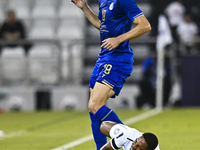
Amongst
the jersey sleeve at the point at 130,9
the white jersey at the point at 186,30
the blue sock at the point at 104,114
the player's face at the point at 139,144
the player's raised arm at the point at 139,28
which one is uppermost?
the jersey sleeve at the point at 130,9

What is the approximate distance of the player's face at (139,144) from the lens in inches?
151

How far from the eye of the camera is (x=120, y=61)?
4.43m

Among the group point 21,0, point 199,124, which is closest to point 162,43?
point 199,124

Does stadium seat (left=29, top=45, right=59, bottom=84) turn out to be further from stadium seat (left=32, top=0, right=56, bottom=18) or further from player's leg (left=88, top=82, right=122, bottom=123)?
player's leg (left=88, top=82, right=122, bottom=123)

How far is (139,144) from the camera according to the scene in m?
3.86

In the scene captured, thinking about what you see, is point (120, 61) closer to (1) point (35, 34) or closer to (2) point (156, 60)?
(2) point (156, 60)

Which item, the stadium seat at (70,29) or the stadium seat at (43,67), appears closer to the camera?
the stadium seat at (43,67)

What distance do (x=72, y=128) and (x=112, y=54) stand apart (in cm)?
383

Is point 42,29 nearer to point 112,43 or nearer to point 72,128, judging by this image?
point 72,128

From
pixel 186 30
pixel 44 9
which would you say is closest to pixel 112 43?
pixel 186 30

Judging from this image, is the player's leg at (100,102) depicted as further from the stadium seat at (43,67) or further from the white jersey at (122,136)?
the stadium seat at (43,67)

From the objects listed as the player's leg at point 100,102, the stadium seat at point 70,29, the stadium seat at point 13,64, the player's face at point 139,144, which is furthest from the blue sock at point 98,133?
the stadium seat at point 70,29

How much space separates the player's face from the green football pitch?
5.30 ft

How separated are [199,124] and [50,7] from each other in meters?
8.22
